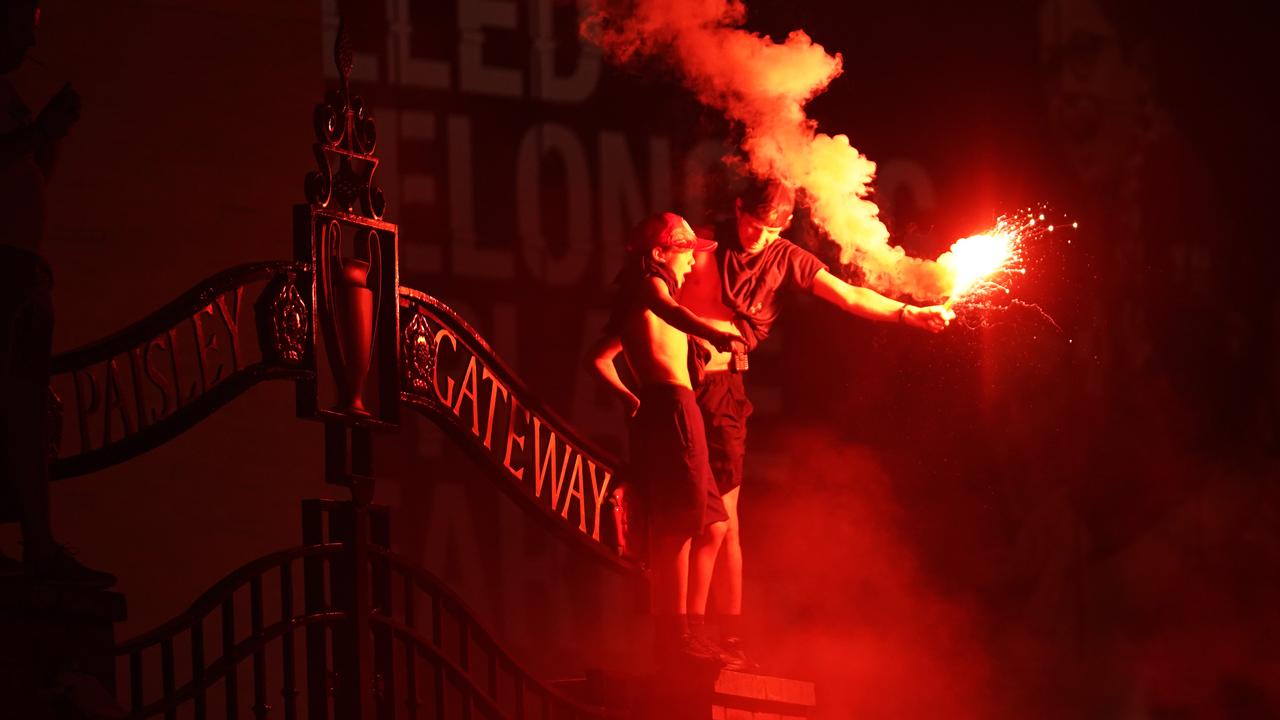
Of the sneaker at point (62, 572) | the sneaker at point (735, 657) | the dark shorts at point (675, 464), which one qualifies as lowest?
the sneaker at point (735, 657)

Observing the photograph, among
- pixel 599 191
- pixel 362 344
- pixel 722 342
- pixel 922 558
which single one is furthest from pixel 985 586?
pixel 362 344

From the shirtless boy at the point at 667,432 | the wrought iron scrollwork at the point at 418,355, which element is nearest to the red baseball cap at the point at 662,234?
the shirtless boy at the point at 667,432

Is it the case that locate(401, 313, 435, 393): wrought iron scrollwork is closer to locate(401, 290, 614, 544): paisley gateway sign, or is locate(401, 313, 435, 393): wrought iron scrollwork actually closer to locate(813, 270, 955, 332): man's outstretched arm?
locate(401, 290, 614, 544): paisley gateway sign

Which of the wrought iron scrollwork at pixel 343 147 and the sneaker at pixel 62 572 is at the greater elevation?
the wrought iron scrollwork at pixel 343 147

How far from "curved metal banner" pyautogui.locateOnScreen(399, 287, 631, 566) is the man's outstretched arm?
1077 mm

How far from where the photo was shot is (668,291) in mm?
7070

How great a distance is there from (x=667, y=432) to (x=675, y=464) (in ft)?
0.38

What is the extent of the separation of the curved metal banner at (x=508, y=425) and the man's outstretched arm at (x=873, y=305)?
1.08 m

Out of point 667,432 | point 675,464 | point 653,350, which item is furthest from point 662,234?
point 675,464

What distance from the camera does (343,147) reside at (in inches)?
241

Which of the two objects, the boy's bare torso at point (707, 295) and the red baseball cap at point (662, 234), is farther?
the boy's bare torso at point (707, 295)

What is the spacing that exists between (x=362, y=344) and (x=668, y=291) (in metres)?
1.38

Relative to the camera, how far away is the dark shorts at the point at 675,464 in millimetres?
7082

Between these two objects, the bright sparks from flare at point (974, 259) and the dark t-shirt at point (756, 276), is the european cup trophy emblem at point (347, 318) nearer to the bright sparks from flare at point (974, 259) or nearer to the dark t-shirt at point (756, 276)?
the dark t-shirt at point (756, 276)
